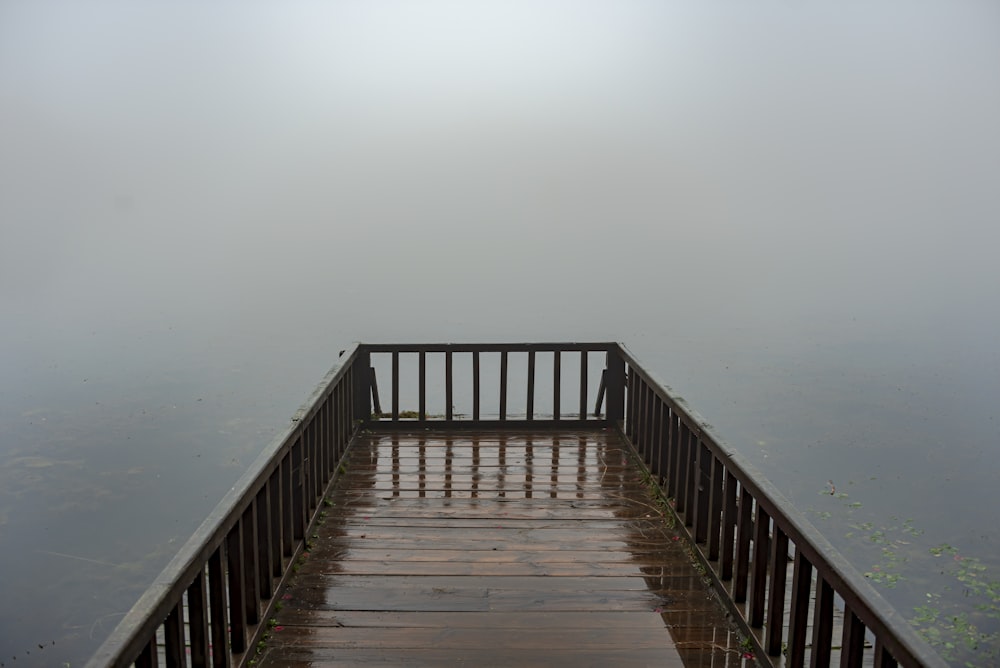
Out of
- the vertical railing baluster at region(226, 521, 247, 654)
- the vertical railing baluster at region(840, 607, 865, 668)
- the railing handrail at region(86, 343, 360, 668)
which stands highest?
the railing handrail at region(86, 343, 360, 668)

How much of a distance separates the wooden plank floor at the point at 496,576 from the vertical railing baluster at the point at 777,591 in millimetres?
178

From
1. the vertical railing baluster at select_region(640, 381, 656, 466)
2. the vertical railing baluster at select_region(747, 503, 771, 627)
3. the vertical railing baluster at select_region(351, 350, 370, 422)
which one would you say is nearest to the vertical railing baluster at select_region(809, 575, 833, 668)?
the vertical railing baluster at select_region(747, 503, 771, 627)

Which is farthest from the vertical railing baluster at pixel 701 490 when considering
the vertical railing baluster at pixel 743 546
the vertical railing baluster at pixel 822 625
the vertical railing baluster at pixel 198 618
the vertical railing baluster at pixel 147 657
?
the vertical railing baluster at pixel 147 657

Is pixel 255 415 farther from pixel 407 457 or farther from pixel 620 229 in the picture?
pixel 620 229

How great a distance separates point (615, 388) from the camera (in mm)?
7371

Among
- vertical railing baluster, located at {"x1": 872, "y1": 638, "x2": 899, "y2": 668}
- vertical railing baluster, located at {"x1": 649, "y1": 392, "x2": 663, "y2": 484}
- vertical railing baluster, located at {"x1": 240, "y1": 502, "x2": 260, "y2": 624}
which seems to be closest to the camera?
vertical railing baluster, located at {"x1": 872, "y1": 638, "x2": 899, "y2": 668}

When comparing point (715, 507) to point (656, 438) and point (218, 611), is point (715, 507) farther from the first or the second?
point (218, 611)

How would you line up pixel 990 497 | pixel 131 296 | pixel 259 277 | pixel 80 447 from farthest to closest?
pixel 259 277 < pixel 131 296 < pixel 80 447 < pixel 990 497

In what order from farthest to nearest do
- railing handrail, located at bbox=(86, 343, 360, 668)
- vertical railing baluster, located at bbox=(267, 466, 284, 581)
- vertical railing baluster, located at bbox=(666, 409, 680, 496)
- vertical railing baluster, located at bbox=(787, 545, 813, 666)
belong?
vertical railing baluster, located at bbox=(666, 409, 680, 496), vertical railing baluster, located at bbox=(267, 466, 284, 581), vertical railing baluster, located at bbox=(787, 545, 813, 666), railing handrail, located at bbox=(86, 343, 360, 668)

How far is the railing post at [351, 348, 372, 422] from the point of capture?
7.14 meters

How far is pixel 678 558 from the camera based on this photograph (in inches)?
184

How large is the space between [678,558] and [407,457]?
261cm

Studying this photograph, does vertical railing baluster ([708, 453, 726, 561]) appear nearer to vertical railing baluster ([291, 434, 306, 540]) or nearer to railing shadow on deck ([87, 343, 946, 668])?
railing shadow on deck ([87, 343, 946, 668])

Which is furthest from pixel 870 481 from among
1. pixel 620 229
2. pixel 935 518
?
pixel 620 229
